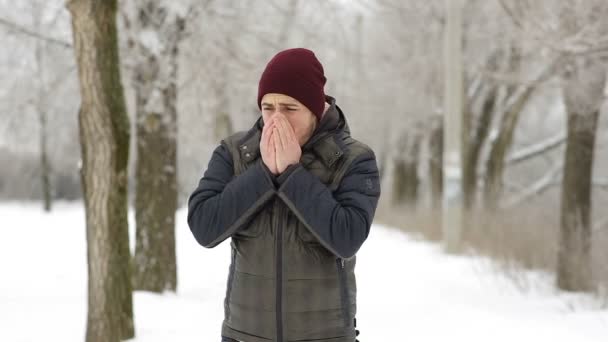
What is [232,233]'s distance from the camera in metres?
2.41

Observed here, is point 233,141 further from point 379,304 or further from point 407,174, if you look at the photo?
point 407,174

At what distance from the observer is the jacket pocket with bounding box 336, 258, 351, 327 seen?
243cm

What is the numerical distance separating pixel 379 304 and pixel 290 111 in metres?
5.94

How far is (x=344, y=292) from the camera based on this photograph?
8.00 feet

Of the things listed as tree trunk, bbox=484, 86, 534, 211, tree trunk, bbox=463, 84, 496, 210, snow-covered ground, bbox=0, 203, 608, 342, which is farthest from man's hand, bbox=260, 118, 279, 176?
tree trunk, bbox=463, 84, 496, 210

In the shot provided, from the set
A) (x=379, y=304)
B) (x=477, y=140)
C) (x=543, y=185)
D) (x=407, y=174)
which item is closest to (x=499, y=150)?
(x=477, y=140)

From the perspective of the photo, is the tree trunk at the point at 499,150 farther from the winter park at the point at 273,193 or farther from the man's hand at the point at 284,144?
the man's hand at the point at 284,144

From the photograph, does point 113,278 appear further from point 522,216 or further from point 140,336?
point 522,216

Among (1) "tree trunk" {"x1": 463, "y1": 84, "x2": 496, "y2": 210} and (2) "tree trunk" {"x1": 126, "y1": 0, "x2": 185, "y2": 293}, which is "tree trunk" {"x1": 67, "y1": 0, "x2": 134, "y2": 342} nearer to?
(2) "tree trunk" {"x1": 126, "y1": 0, "x2": 185, "y2": 293}

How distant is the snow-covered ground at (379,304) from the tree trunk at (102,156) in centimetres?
82

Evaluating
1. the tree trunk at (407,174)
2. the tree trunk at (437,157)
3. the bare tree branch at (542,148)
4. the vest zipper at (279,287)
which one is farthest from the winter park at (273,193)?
the tree trunk at (407,174)

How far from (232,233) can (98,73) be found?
9.81 ft

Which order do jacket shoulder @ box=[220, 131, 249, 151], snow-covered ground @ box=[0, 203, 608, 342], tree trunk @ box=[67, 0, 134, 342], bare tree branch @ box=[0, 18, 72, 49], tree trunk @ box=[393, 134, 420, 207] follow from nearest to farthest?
1. jacket shoulder @ box=[220, 131, 249, 151]
2. tree trunk @ box=[67, 0, 134, 342]
3. snow-covered ground @ box=[0, 203, 608, 342]
4. bare tree branch @ box=[0, 18, 72, 49]
5. tree trunk @ box=[393, 134, 420, 207]

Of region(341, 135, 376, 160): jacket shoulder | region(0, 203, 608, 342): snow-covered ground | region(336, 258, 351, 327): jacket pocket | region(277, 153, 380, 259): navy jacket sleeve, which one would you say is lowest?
region(0, 203, 608, 342): snow-covered ground
